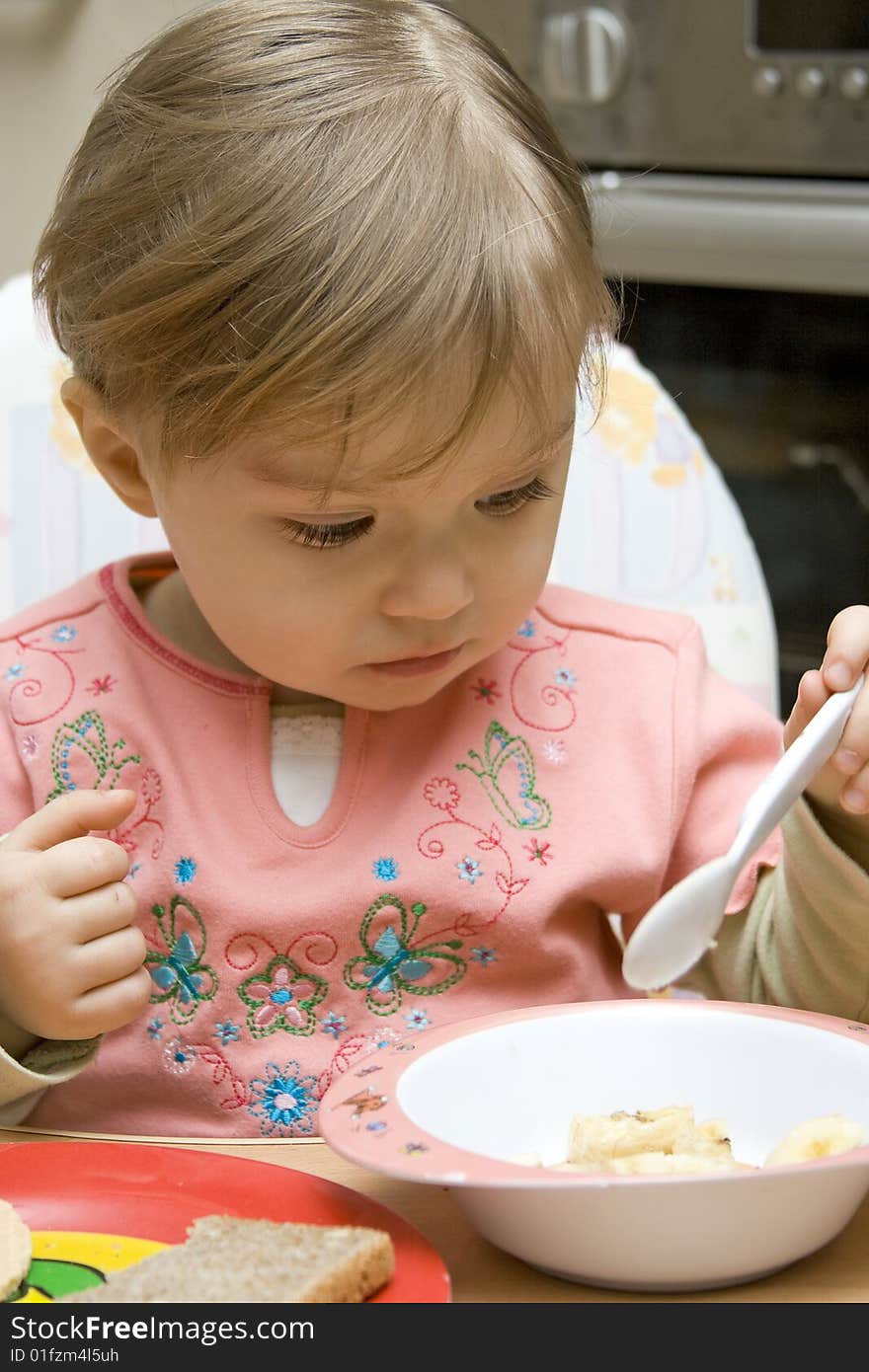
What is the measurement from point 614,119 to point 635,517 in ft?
2.23

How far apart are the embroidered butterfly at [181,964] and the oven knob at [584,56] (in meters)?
1.14

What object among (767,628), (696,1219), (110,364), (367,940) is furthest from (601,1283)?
(767,628)

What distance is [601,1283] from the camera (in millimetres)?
578

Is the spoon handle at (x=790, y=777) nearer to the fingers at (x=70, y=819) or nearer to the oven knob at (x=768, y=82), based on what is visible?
the fingers at (x=70, y=819)

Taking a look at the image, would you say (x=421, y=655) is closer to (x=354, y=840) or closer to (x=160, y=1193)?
(x=354, y=840)

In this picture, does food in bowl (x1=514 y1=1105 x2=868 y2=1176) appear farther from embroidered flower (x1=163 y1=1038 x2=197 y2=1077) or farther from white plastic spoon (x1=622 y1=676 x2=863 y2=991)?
embroidered flower (x1=163 y1=1038 x2=197 y2=1077)

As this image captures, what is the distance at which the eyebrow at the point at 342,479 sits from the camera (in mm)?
730

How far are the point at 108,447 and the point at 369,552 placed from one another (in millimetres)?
200

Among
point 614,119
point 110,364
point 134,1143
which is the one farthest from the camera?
point 614,119

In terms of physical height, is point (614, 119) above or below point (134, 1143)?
above

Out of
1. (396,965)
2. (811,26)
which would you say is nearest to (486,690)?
(396,965)

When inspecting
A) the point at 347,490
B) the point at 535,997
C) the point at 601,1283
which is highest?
the point at 347,490

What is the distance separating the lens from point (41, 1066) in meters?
0.80
